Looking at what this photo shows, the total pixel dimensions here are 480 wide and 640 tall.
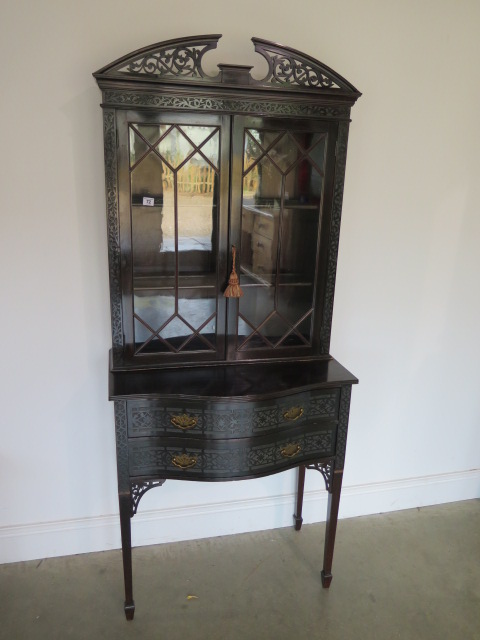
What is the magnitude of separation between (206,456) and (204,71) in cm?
139

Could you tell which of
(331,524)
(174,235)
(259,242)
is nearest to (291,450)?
(331,524)

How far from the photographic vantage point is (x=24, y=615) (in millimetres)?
1862

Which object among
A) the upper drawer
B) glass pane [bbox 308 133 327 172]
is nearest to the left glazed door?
the upper drawer

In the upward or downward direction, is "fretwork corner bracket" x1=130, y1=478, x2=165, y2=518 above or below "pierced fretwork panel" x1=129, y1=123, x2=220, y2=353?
below

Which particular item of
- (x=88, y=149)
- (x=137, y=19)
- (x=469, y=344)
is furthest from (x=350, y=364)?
(x=137, y=19)

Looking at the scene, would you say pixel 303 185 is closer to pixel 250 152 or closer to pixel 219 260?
pixel 250 152

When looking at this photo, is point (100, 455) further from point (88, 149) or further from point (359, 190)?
point (359, 190)

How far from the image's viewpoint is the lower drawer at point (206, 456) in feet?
5.67

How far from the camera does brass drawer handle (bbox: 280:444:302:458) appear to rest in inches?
72.1

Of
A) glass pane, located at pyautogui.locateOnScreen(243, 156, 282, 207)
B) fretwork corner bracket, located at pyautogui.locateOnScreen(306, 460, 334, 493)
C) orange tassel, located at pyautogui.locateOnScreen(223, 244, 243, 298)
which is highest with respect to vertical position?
glass pane, located at pyautogui.locateOnScreen(243, 156, 282, 207)

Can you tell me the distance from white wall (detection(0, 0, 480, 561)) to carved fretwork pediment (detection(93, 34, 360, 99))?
0.16m

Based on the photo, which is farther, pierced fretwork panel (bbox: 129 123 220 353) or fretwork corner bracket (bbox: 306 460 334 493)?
fretwork corner bracket (bbox: 306 460 334 493)

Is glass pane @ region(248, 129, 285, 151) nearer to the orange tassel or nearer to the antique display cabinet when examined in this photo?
the antique display cabinet

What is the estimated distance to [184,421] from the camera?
5.58 feet
